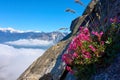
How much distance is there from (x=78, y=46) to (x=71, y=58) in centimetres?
80

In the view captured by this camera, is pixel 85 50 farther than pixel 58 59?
No

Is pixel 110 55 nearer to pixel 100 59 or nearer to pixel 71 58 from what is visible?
pixel 100 59

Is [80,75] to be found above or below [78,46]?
below

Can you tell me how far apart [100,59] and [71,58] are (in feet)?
5.81

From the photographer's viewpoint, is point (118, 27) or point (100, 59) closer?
point (100, 59)

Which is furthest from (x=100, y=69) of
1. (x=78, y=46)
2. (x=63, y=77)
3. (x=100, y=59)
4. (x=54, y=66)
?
(x=54, y=66)

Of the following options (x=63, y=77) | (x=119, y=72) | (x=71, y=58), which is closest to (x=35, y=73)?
(x=63, y=77)

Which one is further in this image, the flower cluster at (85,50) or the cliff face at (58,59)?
the cliff face at (58,59)

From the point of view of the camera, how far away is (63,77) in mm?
16766

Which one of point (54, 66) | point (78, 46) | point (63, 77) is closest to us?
point (78, 46)

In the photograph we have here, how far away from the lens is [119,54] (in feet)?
39.3

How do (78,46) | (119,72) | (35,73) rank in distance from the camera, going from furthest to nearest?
(35,73) < (78,46) < (119,72)

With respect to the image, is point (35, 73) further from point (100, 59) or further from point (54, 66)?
point (100, 59)

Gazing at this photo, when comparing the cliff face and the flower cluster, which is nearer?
the flower cluster
